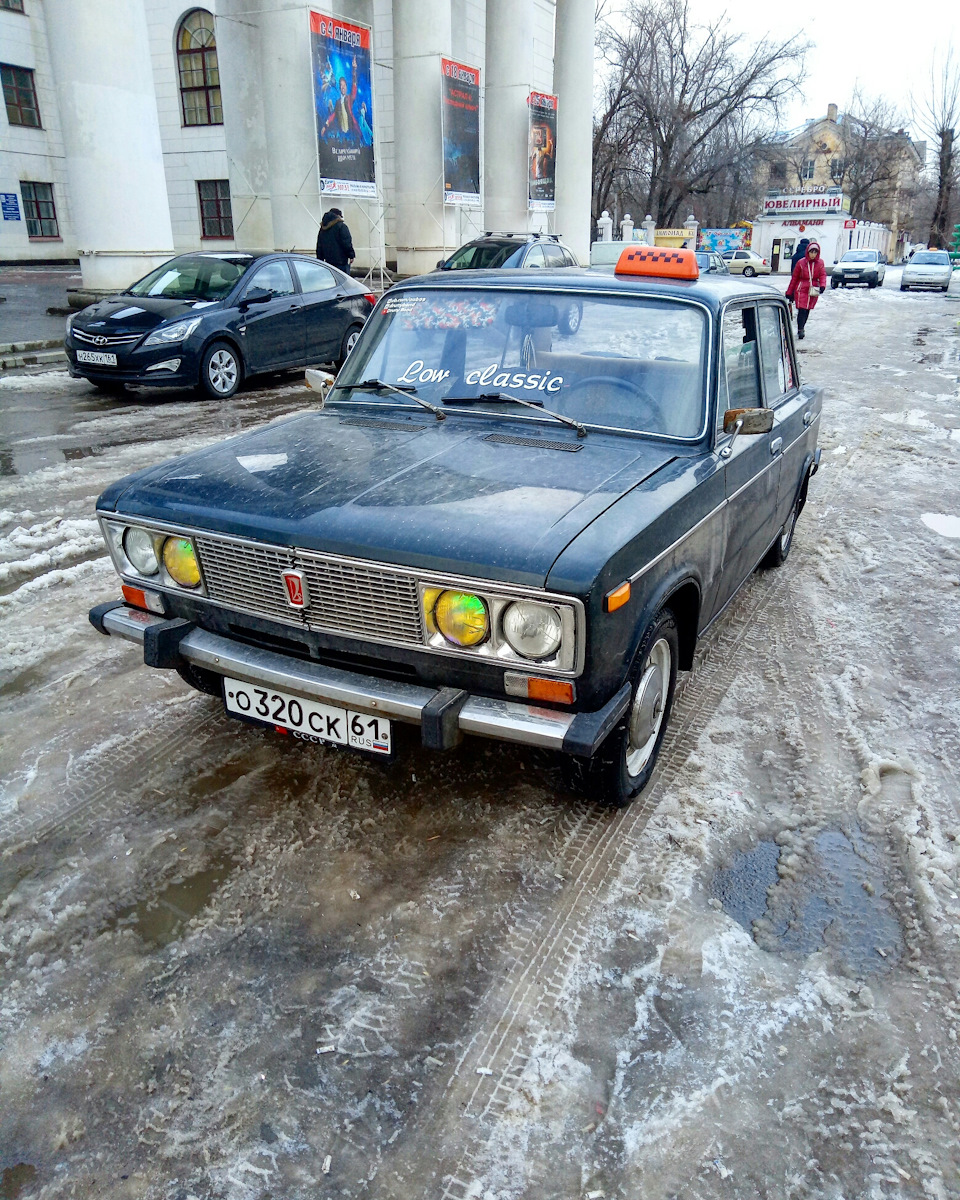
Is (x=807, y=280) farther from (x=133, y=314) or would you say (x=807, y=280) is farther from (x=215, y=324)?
(x=133, y=314)

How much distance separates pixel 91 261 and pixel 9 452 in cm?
805

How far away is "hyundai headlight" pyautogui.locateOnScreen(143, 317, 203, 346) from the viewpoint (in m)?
9.81

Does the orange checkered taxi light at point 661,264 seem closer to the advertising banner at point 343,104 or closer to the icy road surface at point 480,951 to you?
the icy road surface at point 480,951

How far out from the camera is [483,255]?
14789 millimetres

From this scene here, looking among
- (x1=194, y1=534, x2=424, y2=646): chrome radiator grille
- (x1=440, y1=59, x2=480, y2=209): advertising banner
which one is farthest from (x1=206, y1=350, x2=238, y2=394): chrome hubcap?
(x1=440, y1=59, x2=480, y2=209): advertising banner

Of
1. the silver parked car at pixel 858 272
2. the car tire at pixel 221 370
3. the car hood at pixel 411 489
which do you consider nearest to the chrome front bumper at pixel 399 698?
the car hood at pixel 411 489

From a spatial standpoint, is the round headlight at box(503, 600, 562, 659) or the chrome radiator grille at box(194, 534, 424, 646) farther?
the chrome radiator grille at box(194, 534, 424, 646)

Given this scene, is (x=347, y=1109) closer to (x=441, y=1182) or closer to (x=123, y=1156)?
(x=441, y=1182)

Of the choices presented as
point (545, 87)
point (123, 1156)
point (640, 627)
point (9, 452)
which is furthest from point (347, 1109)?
point (545, 87)

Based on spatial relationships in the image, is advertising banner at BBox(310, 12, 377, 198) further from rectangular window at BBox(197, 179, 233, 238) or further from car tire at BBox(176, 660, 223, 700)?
car tire at BBox(176, 660, 223, 700)

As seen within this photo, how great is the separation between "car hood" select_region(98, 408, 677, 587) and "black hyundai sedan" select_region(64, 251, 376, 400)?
22.9 feet

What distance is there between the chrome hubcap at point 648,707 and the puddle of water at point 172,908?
1.41 metres

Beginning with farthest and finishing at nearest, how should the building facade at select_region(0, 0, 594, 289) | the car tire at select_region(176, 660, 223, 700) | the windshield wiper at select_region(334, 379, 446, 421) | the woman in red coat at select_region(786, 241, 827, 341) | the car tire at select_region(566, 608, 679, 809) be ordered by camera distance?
the woman in red coat at select_region(786, 241, 827, 341) < the building facade at select_region(0, 0, 594, 289) < the windshield wiper at select_region(334, 379, 446, 421) < the car tire at select_region(176, 660, 223, 700) < the car tire at select_region(566, 608, 679, 809)

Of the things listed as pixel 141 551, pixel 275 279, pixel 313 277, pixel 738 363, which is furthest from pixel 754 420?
pixel 313 277
